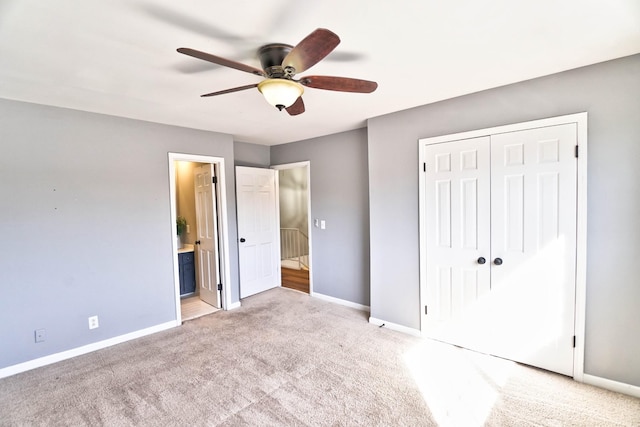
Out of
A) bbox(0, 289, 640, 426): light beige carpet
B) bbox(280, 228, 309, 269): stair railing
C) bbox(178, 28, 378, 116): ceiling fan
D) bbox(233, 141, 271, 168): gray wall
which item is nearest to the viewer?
bbox(178, 28, 378, 116): ceiling fan

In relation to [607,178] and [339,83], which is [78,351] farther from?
[607,178]

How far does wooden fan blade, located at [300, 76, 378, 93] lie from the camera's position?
5.78 ft

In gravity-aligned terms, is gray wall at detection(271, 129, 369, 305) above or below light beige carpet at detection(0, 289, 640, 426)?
above

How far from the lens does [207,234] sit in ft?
14.4

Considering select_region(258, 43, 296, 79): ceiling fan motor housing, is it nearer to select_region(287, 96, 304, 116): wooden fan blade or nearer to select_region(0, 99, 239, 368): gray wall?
select_region(287, 96, 304, 116): wooden fan blade

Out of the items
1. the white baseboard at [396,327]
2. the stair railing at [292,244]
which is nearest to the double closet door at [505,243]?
the white baseboard at [396,327]

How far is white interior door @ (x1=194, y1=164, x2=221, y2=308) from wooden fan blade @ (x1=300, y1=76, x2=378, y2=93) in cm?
283

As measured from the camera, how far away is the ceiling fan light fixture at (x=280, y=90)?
172 centimetres

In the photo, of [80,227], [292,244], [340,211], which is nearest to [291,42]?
[340,211]

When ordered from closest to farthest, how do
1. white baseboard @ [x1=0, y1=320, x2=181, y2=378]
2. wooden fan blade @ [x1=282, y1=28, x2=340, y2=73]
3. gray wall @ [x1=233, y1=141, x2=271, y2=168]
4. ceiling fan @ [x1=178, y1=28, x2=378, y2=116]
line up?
wooden fan blade @ [x1=282, y1=28, x2=340, y2=73], ceiling fan @ [x1=178, y1=28, x2=378, y2=116], white baseboard @ [x1=0, y1=320, x2=181, y2=378], gray wall @ [x1=233, y1=141, x2=271, y2=168]

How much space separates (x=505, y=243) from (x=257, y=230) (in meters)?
3.50

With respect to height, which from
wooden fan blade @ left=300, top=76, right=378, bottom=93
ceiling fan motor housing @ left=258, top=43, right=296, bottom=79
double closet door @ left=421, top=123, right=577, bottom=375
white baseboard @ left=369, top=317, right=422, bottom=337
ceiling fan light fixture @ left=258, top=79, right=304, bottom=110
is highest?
ceiling fan motor housing @ left=258, top=43, right=296, bottom=79

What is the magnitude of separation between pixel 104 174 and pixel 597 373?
489 centimetres

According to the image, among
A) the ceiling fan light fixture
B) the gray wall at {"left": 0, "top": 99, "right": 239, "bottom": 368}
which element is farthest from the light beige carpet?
the ceiling fan light fixture
